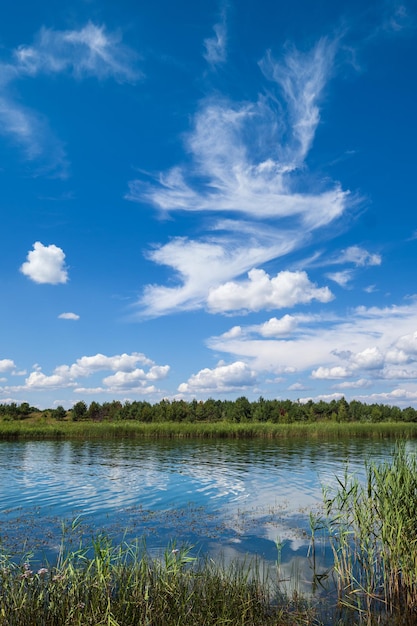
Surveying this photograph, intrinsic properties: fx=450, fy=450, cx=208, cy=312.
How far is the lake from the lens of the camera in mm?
14867

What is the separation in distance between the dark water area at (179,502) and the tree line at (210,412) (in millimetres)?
60953

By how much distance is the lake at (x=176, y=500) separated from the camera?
48.8ft

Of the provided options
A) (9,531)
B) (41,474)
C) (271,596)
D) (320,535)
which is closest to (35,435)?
(41,474)

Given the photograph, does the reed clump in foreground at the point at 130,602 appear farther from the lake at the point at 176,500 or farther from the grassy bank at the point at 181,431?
the grassy bank at the point at 181,431

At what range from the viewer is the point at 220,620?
24.9ft

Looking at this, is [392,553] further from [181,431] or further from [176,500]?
[181,431]

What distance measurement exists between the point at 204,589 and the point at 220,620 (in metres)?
1.23

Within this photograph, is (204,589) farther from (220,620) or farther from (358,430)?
(358,430)

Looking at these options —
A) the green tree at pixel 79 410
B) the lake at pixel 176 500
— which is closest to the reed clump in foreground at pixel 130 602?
the lake at pixel 176 500

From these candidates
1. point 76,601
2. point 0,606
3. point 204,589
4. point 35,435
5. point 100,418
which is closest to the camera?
point 0,606

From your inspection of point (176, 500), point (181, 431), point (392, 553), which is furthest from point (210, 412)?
point (392, 553)

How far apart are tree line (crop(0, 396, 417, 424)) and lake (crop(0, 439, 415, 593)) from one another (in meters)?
60.5

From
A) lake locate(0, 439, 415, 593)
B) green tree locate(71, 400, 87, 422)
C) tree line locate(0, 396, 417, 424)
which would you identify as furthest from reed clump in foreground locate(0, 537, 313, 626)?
green tree locate(71, 400, 87, 422)

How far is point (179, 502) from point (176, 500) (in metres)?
0.58
